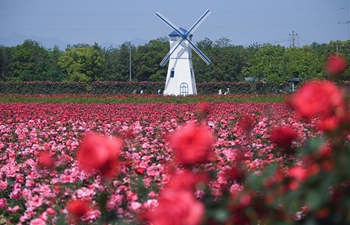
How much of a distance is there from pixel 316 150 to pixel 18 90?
138 ft

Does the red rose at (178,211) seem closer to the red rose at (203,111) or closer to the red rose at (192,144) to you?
the red rose at (192,144)

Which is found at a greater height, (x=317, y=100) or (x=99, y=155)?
(x=317, y=100)

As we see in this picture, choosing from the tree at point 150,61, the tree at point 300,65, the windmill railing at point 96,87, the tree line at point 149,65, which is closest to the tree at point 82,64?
the tree line at point 149,65

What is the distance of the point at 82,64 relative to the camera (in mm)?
62375

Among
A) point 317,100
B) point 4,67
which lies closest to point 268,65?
point 4,67

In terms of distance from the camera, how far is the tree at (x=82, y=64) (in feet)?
204

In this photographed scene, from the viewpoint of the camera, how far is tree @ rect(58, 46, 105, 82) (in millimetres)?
62062

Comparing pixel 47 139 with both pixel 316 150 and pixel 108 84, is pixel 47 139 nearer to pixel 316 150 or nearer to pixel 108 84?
pixel 316 150

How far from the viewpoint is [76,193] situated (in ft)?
11.8

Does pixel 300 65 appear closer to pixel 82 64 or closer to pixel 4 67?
pixel 82 64

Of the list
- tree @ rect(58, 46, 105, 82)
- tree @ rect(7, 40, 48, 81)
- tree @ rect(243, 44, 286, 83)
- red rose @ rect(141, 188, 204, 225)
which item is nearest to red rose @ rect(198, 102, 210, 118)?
red rose @ rect(141, 188, 204, 225)

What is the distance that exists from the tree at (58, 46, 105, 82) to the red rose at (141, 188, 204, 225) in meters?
60.5

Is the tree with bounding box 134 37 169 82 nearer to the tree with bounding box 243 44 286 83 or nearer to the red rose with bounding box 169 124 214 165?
the tree with bounding box 243 44 286 83

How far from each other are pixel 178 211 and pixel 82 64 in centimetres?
6185
